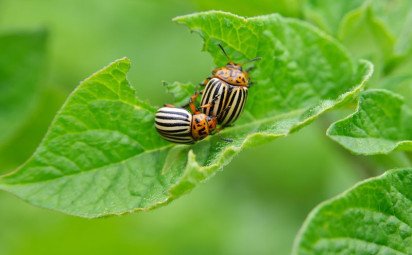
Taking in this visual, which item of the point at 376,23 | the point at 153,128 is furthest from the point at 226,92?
the point at 376,23

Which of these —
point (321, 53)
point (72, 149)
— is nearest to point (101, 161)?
point (72, 149)

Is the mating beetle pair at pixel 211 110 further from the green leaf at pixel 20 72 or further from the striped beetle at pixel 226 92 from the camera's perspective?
the green leaf at pixel 20 72

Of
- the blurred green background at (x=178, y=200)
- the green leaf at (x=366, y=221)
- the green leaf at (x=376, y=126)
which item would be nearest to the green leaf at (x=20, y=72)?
the blurred green background at (x=178, y=200)

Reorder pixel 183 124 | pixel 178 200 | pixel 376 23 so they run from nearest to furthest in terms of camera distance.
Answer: pixel 183 124, pixel 376 23, pixel 178 200

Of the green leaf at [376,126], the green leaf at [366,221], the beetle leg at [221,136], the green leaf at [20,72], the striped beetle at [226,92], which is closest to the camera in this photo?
the green leaf at [366,221]

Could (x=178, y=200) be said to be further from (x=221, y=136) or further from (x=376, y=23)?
(x=376, y=23)
